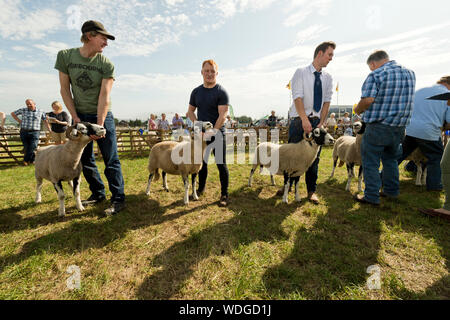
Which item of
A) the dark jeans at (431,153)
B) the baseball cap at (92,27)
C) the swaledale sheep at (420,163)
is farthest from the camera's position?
the swaledale sheep at (420,163)

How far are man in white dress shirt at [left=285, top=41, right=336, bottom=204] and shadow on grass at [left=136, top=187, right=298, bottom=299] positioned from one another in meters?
1.29

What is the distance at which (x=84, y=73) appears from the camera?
313 cm

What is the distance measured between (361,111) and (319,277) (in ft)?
10.6

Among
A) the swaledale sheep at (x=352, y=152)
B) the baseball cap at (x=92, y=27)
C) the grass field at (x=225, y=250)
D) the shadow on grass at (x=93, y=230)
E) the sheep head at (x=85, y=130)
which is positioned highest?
the baseball cap at (x=92, y=27)

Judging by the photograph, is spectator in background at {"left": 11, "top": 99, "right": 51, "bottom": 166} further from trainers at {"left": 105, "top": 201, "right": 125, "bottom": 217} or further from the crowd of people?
trainers at {"left": 105, "top": 201, "right": 125, "bottom": 217}

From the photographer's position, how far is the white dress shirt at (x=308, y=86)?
3.79 metres

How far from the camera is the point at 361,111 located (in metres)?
3.70

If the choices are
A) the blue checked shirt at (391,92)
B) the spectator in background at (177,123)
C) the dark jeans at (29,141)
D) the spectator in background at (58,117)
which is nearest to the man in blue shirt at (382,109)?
the blue checked shirt at (391,92)

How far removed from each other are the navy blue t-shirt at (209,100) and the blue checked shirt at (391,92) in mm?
2729

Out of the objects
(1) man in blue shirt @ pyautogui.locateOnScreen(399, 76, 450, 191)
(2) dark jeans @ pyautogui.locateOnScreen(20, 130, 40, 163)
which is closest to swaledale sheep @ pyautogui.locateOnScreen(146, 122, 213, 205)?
(1) man in blue shirt @ pyautogui.locateOnScreen(399, 76, 450, 191)

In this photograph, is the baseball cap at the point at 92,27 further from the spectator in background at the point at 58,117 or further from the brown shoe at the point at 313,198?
the spectator in background at the point at 58,117

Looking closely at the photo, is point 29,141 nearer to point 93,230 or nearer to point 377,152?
point 93,230

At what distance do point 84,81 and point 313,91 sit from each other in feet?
13.8
